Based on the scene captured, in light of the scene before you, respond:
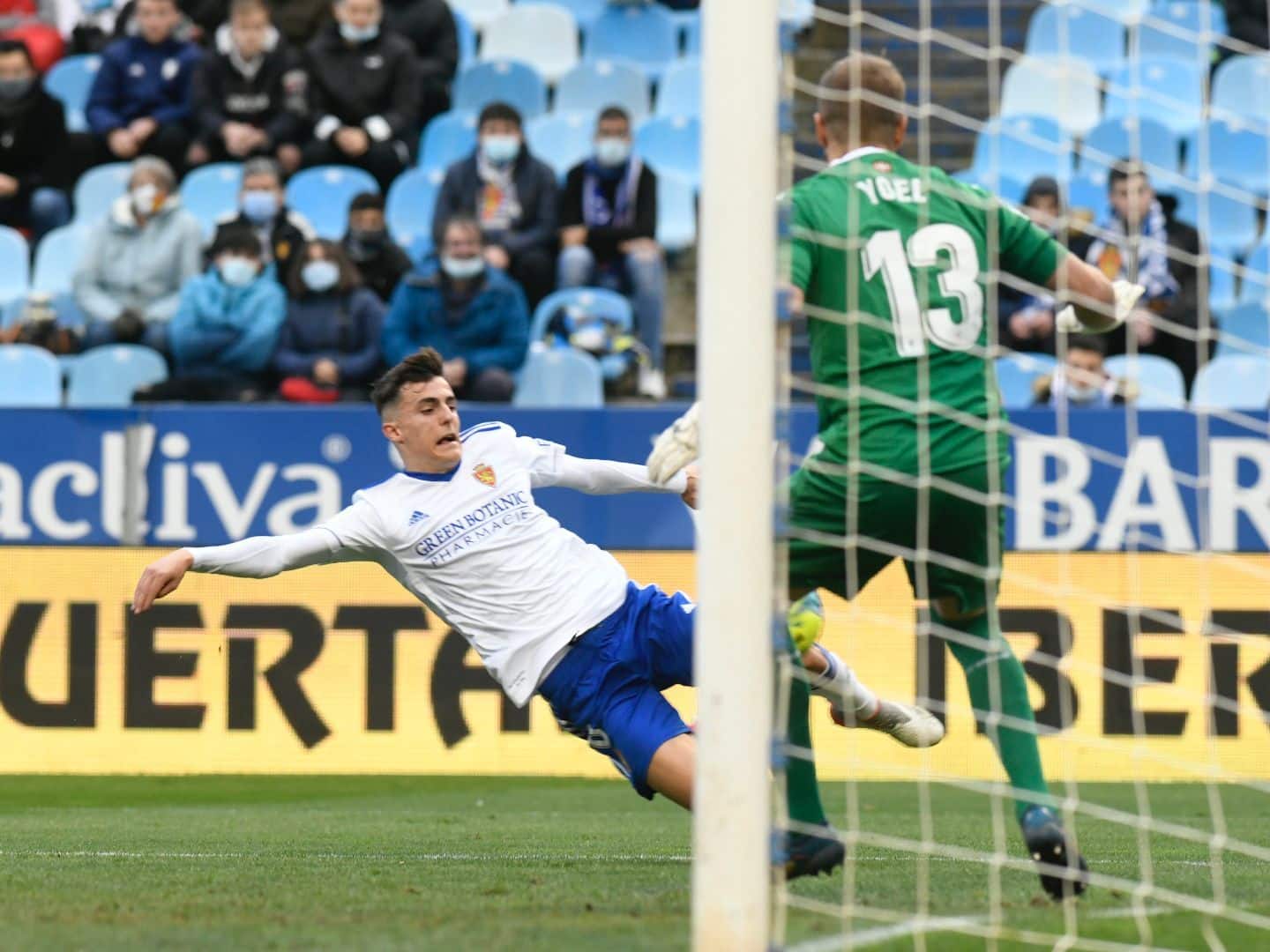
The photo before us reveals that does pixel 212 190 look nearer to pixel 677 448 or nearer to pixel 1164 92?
pixel 1164 92

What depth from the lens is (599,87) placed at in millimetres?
13852

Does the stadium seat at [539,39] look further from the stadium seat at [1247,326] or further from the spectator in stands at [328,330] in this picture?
the stadium seat at [1247,326]

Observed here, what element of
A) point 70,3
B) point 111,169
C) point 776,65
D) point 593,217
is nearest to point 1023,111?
point 593,217

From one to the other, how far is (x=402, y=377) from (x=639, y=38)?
29.3ft

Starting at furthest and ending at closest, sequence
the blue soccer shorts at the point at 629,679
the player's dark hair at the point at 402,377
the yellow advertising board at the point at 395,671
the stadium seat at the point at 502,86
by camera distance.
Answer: the stadium seat at the point at 502,86 < the yellow advertising board at the point at 395,671 < the player's dark hair at the point at 402,377 < the blue soccer shorts at the point at 629,679

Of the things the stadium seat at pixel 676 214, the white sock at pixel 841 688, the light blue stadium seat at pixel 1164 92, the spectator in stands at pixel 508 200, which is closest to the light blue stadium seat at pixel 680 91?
the stadium seat at pixel 676 214

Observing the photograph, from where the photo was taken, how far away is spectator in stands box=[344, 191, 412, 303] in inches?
464

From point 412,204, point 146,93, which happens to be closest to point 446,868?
point 412,204

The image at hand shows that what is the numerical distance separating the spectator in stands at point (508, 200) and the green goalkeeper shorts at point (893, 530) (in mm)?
6953

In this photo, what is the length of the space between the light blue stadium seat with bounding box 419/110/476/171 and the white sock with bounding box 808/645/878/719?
8115mm

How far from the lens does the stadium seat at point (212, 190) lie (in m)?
13.0

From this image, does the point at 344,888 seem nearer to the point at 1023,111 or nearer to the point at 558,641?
the point at 558,641

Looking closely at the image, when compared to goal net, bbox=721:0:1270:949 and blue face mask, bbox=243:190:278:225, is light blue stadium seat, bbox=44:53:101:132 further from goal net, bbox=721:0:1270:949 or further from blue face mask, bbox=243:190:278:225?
goal net, bbox=721:0:1270:949

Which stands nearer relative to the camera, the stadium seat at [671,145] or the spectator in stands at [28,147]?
the stadium seat at [671,145]
